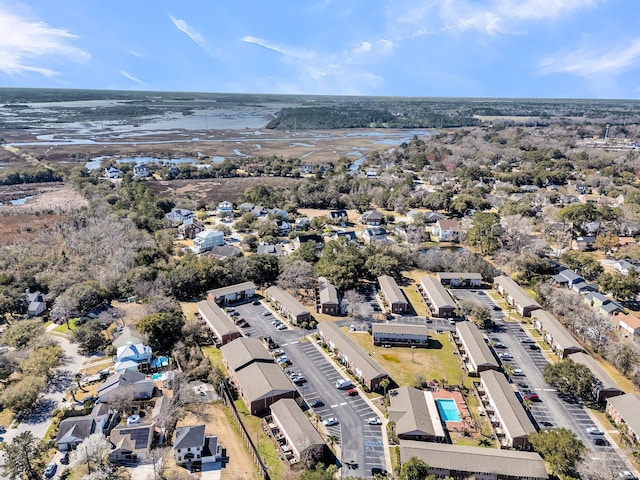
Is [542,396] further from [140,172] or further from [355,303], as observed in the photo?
[140,172]

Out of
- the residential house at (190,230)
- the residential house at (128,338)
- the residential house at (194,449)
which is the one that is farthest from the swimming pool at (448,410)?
the residential house at (190,230)

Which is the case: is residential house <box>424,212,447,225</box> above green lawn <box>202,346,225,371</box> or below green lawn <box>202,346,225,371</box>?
above

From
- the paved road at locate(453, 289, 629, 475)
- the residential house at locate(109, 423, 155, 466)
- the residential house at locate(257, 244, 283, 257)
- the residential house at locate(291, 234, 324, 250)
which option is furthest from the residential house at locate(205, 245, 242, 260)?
the paved road at locate(453, 289, 629, 475)

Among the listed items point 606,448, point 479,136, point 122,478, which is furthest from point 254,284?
point 479,136

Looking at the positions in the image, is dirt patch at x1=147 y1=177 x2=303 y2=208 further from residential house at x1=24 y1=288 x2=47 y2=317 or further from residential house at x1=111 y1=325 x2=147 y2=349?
residential house at x1=111 y1=325 x2=147 y2=349

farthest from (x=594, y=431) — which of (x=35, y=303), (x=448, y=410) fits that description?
(x=35, y=303)
